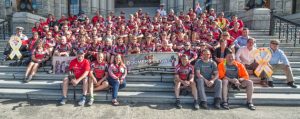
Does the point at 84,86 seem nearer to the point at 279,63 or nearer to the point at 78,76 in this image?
the point at 78,76

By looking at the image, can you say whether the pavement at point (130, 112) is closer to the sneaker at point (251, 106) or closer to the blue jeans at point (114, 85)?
the sneaker at point (251, 106)

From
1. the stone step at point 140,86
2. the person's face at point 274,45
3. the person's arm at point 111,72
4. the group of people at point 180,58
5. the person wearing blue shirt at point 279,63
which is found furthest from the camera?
the person's face at point 274,45

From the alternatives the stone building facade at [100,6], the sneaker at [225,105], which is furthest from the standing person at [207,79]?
the stone building facade at [100,6]

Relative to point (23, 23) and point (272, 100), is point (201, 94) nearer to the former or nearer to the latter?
point (272, 100)

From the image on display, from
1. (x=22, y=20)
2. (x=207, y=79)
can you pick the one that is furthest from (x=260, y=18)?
(x=22, y=20)

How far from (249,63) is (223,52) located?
805 millimetres

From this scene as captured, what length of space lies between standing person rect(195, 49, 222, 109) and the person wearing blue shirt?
1.79 meters

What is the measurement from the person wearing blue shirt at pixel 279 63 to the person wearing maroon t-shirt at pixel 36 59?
6789 mm

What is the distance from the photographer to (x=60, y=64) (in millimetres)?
7934

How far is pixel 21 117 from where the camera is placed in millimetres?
5613

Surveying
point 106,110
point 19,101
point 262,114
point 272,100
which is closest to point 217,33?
point 272,100

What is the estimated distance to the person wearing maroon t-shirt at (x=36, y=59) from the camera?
7.70 m

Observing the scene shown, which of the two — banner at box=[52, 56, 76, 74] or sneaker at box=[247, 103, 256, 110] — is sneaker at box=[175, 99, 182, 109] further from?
banner at box=[52, 56, 76, 74]

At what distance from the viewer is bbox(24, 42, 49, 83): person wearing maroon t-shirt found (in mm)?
7699
